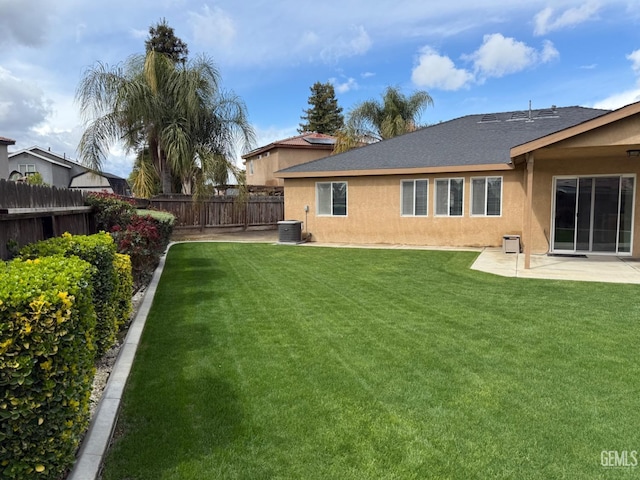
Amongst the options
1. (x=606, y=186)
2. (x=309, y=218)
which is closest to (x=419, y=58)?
(x=309, y=218)

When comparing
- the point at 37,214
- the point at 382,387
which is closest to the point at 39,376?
the point at 382,387

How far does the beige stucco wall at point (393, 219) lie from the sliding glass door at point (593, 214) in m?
1.23

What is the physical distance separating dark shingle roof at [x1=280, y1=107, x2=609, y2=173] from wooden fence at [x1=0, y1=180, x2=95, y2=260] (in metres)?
10.3

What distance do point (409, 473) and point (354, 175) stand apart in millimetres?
13414

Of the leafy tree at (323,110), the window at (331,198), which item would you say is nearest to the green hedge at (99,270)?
the window at (331,198)

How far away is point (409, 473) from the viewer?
2.62 meters

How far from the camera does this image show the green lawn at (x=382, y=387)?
9.05 feet

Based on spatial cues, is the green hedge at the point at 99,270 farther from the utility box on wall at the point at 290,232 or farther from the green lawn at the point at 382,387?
the utility box on wall at the point at 290,232

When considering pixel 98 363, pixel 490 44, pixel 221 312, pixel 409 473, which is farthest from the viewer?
pixel 490 44

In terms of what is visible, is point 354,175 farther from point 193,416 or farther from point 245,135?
point 193,416

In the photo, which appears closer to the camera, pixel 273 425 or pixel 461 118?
pixel 273 425

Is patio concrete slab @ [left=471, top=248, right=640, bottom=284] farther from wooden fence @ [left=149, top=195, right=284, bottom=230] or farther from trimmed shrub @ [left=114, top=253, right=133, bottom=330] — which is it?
wooden fence @ [left=149, top=195, right=284, bottom=230]

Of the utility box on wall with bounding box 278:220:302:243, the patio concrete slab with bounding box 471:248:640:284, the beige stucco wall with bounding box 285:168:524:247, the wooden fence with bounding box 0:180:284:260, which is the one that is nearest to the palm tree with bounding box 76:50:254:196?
the beige stucco wall with bounding box 285:168:524:247

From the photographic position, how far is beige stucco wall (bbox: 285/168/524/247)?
539 inches
